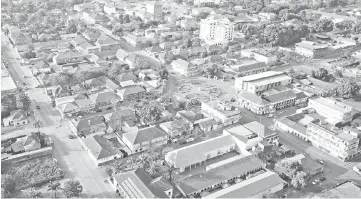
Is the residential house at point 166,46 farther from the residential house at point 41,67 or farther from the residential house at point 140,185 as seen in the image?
the residential house at point 140,185

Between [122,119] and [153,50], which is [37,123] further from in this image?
[153,50]

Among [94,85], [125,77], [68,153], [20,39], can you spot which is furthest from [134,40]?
[68,153]

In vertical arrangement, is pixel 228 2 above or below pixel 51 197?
above

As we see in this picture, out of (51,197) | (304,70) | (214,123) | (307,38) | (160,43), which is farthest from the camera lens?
(307,38)

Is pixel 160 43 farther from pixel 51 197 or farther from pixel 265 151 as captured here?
pixel 51 197

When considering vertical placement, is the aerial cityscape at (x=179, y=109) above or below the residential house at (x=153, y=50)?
below

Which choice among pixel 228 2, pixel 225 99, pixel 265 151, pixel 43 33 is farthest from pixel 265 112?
pixel 228 2

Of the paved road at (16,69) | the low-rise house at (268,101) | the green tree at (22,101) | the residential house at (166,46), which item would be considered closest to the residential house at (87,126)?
the green tree at (22,101)
